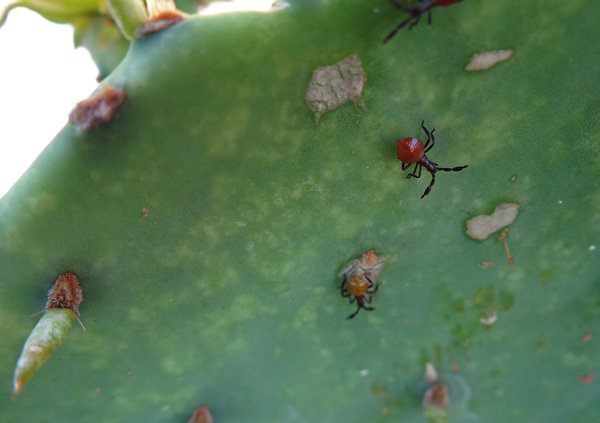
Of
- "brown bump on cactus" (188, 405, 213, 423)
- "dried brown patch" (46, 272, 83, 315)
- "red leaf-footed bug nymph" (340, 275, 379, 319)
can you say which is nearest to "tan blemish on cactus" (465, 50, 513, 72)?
"red leaf-footed bug nymph" (340, 275, 379, 319)

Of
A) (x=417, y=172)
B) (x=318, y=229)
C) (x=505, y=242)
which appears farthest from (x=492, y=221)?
(x=318, y=229)

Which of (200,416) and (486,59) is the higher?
(486,59)

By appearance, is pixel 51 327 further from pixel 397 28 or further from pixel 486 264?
pixel 486 264

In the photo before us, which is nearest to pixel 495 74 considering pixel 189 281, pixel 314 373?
pixel 189 281

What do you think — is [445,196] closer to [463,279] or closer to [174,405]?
[463,279]

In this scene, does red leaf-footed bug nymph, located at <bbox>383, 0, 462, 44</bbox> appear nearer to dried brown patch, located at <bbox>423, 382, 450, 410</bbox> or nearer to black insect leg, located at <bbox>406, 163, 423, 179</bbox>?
black insect leg, located at <bbox>406, 163, 423, 179</bbox>

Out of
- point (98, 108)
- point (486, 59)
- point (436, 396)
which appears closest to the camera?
point (98, 108)

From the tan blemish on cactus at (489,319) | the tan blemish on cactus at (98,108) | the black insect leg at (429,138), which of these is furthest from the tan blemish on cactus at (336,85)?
the tan blemish on cactus at (489,319)

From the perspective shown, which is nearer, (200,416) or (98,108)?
(98,108)
